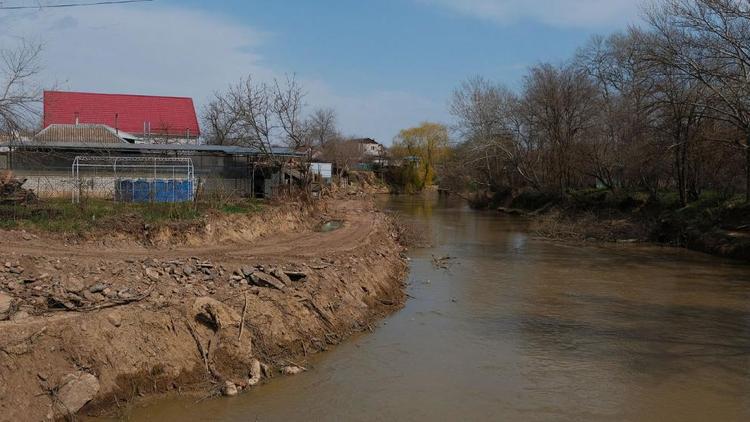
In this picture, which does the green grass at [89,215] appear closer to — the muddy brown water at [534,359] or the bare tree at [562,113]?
the muddy brown water at [534,359]

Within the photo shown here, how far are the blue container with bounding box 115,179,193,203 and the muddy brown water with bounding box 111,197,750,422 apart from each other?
10652mm

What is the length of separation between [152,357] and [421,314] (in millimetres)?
7107

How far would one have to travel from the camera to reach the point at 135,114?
54.2 metres

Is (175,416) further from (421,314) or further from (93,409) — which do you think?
(421,314)

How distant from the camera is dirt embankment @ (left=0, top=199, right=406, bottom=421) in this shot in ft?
26.8

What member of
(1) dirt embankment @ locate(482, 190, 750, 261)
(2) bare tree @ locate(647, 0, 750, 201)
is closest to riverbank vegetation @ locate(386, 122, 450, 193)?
(1) dirt embankment @ locate(482, 190, 750, 261)

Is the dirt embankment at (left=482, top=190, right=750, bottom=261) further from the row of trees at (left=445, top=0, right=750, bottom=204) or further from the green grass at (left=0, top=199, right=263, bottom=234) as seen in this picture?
the green grass at (left=0, top=199, right=263, bottom=234)

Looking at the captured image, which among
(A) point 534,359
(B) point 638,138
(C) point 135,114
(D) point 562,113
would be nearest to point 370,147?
(C) point 135,114

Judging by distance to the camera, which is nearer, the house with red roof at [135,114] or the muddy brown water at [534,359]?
the muddy brown water at [534,359]

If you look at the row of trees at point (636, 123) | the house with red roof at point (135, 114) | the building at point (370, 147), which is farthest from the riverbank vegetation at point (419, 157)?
the house with red roof at point (135, 114)

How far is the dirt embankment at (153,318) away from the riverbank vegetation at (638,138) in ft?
59.8

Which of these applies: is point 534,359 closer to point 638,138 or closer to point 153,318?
point 153,318

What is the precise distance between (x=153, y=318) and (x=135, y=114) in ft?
163

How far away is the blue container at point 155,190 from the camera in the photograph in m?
22.0
